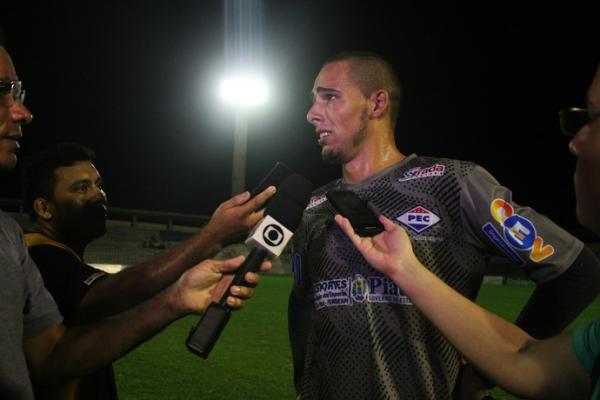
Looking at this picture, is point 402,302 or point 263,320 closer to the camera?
point 402,302

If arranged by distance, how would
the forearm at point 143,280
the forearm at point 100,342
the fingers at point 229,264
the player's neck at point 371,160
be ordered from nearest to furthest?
the fingers at point 229,264 → the forearm at point 100,342 → the forearm at point 143,280 → the player's neck at point 371,160

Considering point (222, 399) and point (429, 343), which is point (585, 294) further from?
point (222, 399)

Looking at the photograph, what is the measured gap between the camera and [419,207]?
7.50 feet

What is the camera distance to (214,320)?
1587 mm

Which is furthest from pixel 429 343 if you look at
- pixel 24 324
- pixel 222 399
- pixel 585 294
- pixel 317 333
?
pixel 222 399

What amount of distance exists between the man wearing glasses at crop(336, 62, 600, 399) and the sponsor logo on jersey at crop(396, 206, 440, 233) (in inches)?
21.2

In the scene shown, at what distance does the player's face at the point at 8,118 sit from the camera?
2156 millimetres

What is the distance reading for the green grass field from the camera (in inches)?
220

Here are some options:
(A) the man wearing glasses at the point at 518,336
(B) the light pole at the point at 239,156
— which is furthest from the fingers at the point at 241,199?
(B) the light pole at the point at 239,156

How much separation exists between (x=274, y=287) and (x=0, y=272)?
1597 centimetres

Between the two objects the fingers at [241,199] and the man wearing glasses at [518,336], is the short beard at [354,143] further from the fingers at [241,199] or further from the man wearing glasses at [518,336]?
the man wearing glasses at [518,336]

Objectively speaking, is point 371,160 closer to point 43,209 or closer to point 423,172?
point 423,172

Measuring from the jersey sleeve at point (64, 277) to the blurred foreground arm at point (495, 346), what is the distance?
188cm

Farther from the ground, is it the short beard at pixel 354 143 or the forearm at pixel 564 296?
the short beard at pixel 354 143
